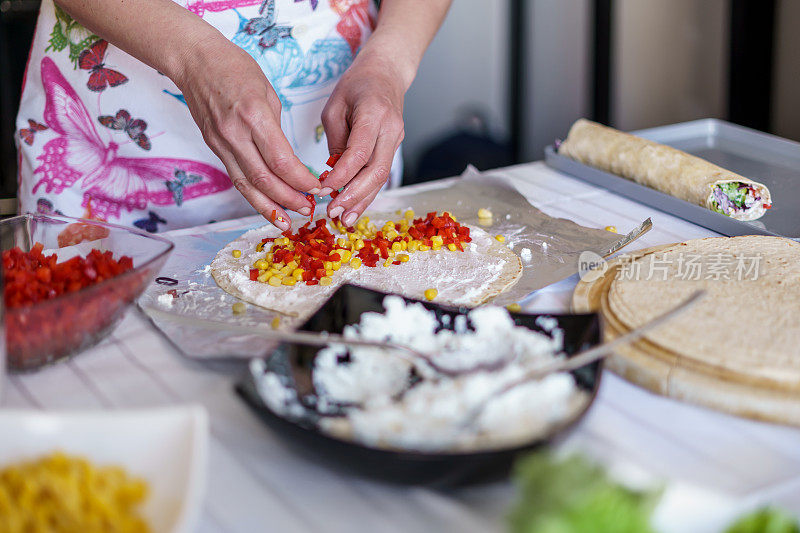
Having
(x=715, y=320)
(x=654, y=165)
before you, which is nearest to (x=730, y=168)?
(x=654, y=165)

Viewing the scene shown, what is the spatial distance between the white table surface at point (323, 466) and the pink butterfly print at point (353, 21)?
0.96 meters

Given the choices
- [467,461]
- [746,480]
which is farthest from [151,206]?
[746,480]

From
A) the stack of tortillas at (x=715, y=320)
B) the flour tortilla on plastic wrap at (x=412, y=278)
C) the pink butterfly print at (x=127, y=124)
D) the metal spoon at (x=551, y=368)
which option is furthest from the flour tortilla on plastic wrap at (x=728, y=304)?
the pink butterfly print at (x=127, y=124)

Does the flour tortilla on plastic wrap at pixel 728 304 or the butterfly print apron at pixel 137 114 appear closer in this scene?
the flour tortilla on plastic wrap at pixel 728 304

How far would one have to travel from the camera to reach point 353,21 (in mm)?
1856

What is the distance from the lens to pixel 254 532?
779mm

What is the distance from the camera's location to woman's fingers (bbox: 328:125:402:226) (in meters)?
1.45

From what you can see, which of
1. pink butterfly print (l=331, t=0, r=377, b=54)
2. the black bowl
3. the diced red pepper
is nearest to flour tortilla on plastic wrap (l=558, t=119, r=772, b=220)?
pink butterfly print (l=331, t=0, r=377, b=54)

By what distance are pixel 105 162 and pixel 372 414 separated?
121 cm

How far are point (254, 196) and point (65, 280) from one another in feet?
1.34

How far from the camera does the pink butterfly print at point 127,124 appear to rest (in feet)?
5.63

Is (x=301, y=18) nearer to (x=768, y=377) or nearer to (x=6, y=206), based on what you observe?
(x=6, y=206)

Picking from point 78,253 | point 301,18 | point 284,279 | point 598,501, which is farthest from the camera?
point 301,18

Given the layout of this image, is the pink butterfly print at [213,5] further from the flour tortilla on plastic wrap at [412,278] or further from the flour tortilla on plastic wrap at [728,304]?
the flour tortilla on plastic wrap at [728,304]
